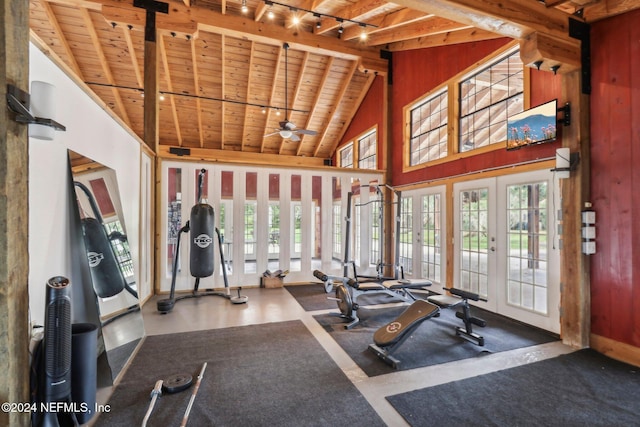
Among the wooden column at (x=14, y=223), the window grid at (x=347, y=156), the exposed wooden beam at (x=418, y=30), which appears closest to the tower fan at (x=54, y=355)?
the wooden column at (x=14, y=223)

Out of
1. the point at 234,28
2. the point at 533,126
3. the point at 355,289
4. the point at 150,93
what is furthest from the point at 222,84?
the point at 533,126

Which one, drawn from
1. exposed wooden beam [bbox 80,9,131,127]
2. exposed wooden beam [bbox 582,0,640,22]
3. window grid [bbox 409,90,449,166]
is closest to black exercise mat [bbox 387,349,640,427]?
exposed wooden beam [bbox 582,0,640,22]

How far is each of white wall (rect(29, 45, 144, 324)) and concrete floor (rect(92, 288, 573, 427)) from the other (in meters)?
1.10

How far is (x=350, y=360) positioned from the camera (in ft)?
9.95

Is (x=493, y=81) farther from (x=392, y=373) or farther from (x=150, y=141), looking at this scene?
(x=150, y=141)

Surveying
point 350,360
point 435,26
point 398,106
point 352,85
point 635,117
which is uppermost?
point 352,85

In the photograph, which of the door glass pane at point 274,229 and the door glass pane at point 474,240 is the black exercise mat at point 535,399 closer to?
the door glass pane at point 474,240

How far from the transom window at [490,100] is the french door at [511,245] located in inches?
31.6

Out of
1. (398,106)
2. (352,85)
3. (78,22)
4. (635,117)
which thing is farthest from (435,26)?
(78,22)

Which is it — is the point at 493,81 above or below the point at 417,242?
above

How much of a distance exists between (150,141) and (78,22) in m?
3.31

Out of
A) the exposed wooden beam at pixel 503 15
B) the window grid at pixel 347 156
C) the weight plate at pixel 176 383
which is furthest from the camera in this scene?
the window grid at pixel 347 156

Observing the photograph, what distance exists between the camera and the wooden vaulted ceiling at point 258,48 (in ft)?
10.6

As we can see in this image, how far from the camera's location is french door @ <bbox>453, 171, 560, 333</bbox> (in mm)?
3824
